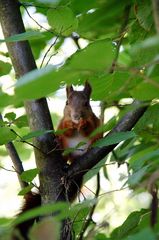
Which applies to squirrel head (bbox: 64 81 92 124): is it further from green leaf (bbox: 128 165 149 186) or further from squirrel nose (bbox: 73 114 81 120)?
green leaf (bbox: 128 165 149 186)

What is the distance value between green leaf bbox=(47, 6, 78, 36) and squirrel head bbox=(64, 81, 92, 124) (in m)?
0.96

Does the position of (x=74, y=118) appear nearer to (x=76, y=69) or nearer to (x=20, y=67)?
(x=20, y=67)

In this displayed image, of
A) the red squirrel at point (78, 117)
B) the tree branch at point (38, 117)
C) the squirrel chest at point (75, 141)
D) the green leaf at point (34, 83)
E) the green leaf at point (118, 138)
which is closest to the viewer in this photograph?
the green leaf at point (34, 83)

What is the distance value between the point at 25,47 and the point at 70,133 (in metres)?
0.79

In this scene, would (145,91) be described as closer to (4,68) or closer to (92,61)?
(92,61)

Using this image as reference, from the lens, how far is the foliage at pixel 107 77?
539 millimetres

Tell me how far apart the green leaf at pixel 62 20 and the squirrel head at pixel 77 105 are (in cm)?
96

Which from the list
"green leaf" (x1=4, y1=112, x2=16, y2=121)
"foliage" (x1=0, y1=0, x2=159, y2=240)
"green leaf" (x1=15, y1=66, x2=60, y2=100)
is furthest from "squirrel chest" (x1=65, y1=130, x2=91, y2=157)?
"green leaf" (x1=15, y1=66, x2=60, y2=100)

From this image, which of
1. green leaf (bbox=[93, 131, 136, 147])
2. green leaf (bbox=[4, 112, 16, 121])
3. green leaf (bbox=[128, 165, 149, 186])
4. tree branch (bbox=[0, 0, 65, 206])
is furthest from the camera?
tree branch (bbox=[0, 0, 65, 206])

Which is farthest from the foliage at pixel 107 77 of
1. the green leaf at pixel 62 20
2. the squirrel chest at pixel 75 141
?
the squirrel chest at pixel 75 141

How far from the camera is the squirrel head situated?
2258 millimetres

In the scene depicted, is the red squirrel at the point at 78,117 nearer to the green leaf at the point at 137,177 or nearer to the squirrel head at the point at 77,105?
the squirrel head at the point at 77,105

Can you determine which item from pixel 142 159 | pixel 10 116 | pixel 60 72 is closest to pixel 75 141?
pixel 10 116

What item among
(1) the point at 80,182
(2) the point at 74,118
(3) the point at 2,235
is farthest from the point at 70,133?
(3) the point at 2,235
